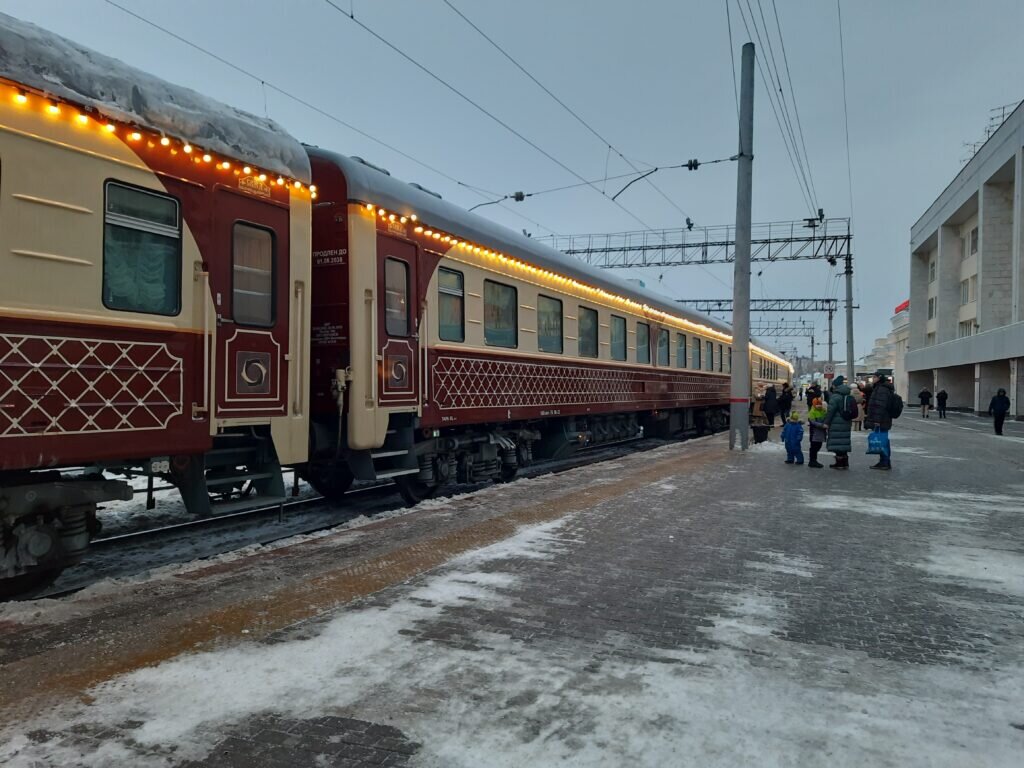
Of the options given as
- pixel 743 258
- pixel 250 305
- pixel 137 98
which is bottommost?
pixel 250 305

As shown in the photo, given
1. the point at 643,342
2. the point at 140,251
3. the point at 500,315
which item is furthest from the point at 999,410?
the point at 140,251

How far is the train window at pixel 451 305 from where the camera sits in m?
8.73

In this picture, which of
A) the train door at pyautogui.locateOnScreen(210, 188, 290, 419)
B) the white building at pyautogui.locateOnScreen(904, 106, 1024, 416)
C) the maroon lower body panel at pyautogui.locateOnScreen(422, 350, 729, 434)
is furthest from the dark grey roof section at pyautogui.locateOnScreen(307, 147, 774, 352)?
the white building at pyautogui.locateOnScreen(904, 106, 1024, 416)

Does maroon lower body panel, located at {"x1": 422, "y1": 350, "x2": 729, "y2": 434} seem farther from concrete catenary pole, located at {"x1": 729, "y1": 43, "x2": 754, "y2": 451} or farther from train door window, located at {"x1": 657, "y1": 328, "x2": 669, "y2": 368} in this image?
concrete catenary pole, located at {"x1": 729, "y1": 43, "x2": 754, "y2": 451}

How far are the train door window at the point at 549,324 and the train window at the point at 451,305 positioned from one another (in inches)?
88.1

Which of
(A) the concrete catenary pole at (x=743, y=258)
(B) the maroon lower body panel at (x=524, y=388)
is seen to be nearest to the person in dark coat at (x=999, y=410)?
(A) the concrete catenary pole at (x=743, y=258)

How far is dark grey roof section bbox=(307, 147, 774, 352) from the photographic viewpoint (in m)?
7.41

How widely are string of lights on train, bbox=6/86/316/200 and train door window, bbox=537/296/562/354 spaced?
5.22 m

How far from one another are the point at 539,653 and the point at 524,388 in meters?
7.04

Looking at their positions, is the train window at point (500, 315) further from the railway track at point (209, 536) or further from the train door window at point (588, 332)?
the train door window at point (588, 332)

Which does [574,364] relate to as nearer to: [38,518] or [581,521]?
[581,521]

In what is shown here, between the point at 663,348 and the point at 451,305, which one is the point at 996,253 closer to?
the point at 663,348

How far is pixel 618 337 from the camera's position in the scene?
47.6ft

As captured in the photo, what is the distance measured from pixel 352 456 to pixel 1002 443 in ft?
59.2
